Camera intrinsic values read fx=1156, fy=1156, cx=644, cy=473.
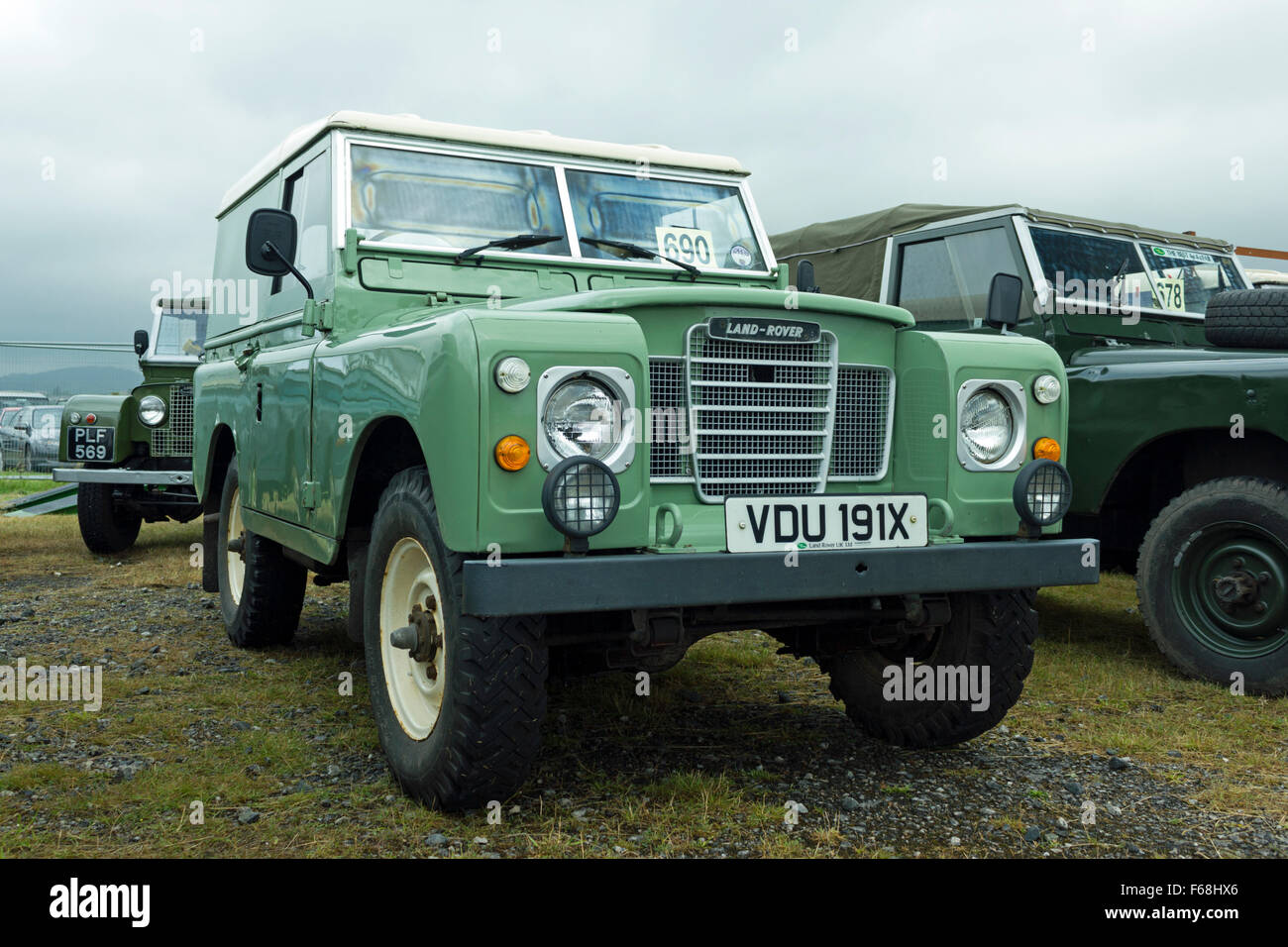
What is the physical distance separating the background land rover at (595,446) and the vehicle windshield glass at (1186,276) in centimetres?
278

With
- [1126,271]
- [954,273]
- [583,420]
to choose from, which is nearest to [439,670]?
[583,420]

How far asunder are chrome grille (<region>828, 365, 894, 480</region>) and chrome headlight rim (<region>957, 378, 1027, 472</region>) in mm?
232

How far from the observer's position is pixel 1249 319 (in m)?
5.27

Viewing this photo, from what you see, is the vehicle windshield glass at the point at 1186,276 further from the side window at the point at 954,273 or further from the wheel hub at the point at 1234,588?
the wheel hub at the point at 1234,588

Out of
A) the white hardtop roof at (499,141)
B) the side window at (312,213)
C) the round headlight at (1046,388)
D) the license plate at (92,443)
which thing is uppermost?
the white hardtop roof at (499,141)

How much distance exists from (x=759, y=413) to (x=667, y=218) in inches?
62.3

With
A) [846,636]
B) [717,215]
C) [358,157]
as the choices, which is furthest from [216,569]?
[846,636]

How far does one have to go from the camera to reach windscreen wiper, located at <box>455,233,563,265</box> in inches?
164

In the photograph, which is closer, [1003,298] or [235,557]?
[1003,298]

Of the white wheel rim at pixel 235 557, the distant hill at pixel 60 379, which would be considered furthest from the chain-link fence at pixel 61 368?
the white wheel rim at pixel 235 557

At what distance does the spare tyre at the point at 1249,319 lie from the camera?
17.1 ft

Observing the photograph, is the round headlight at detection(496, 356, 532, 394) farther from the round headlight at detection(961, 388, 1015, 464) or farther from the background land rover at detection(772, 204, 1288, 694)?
the background land rover at detection(772, 204, 1288, 694)

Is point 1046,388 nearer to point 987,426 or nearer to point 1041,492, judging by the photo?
point 987,426
